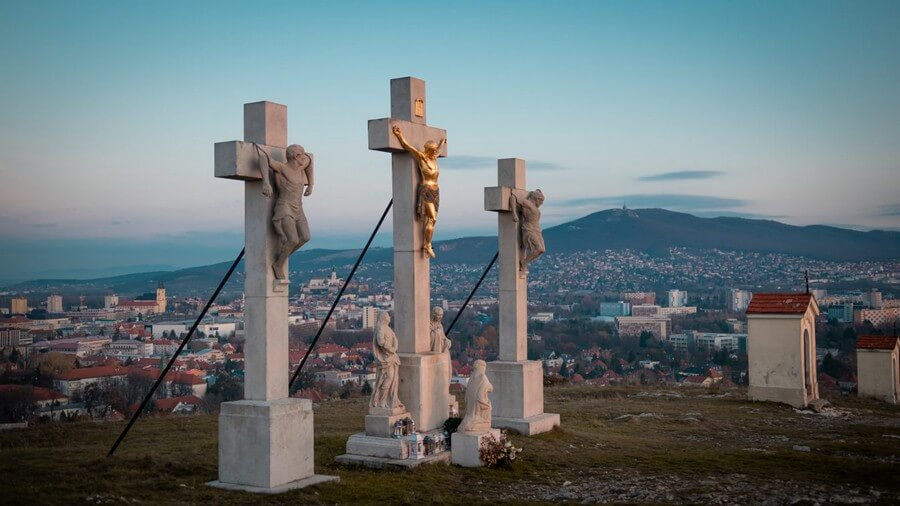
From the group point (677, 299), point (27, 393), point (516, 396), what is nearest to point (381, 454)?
point (516, 396)

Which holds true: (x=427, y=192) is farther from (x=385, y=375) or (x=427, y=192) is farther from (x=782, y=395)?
(x=782, y=395)

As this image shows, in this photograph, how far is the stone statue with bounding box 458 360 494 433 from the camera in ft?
46.4

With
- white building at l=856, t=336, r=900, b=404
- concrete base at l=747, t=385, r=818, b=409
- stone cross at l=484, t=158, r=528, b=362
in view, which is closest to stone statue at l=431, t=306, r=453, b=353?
stone cross at l=484, t=158, r=528, b=362

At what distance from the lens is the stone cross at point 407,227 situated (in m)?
14.9

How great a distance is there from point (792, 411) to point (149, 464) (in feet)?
60.8

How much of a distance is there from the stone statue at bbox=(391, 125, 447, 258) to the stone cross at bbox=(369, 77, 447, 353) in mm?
93

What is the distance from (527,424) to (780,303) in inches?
517

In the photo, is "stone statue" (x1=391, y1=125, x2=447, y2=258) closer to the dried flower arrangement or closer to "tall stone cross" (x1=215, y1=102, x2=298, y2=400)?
the dried flower arrangement

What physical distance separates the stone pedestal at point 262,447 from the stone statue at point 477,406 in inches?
131

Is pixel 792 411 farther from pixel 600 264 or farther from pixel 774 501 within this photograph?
pixel 600 264

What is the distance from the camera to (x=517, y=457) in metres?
14.5

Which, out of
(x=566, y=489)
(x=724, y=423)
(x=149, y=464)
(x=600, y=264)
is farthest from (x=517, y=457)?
(x=600, y=264)

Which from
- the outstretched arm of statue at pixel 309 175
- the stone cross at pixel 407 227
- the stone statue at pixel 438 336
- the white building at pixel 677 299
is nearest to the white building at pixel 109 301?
the stone statue at pixel 438 336

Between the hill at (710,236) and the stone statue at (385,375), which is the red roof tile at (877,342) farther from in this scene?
the hill at (710,236)
